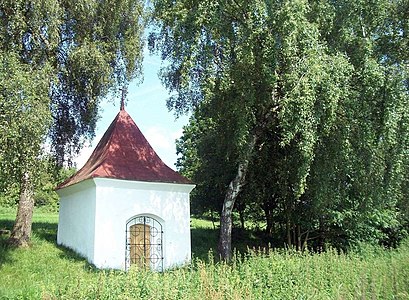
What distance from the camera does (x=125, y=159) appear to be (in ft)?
55.6

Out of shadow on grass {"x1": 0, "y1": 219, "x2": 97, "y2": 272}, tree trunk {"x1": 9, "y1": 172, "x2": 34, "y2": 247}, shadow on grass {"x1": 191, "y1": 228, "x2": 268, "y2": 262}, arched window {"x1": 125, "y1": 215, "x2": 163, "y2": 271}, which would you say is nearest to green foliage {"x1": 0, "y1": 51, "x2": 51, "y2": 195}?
shadow on grass {"x1": 0, "y1": 219, "x2": 97, "y2": 272}

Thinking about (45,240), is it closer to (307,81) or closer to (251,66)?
(251,66)

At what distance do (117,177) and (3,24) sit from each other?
6358 mm

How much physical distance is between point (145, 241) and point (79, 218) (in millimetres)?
2794

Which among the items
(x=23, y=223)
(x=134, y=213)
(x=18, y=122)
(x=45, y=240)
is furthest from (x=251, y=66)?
(x=45, y=240)

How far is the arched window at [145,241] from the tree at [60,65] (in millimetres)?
3887

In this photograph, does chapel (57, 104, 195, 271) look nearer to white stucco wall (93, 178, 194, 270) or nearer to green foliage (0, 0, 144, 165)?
white stucco wall (93, 178, 194, 270)

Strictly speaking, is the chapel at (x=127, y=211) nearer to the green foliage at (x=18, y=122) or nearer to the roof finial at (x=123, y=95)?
the roof finial at (x=123, y=95)

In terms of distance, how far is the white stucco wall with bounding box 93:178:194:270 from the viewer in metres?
15.1

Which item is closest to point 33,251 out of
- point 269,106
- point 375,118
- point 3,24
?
point 3,24

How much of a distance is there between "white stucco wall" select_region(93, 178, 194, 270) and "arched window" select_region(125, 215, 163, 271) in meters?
0.24

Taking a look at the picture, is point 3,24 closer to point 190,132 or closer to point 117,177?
point 117,177

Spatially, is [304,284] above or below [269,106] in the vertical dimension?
below

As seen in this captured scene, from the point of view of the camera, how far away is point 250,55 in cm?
1349
